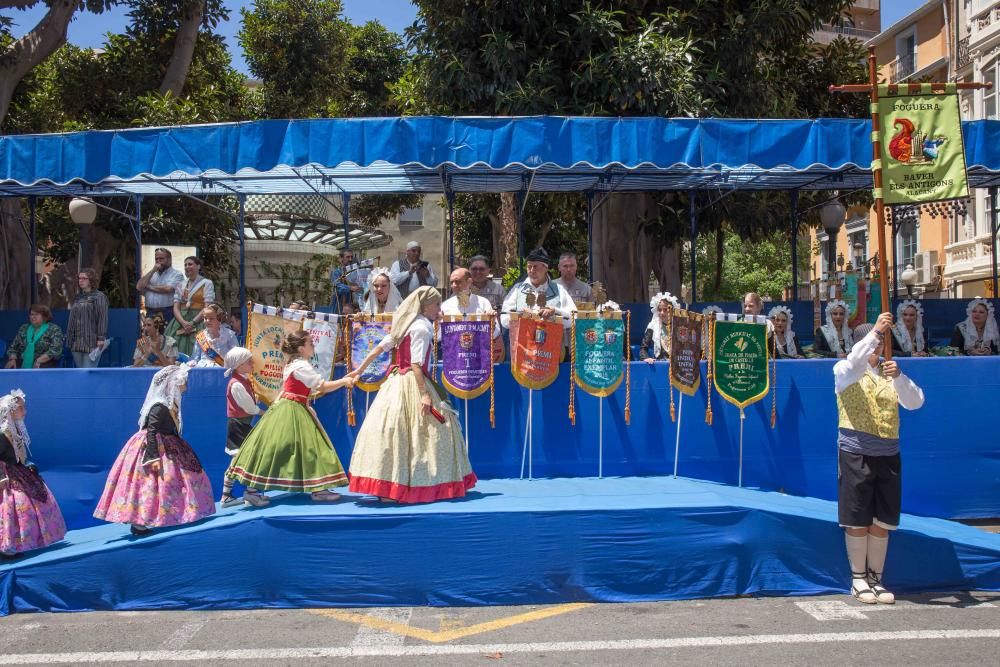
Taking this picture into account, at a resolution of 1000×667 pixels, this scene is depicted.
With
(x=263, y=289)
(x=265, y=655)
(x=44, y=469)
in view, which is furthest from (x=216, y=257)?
(x=265, y=655)

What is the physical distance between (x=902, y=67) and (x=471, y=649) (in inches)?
1592

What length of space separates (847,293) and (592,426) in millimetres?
5720

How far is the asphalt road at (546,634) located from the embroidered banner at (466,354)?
2.18m

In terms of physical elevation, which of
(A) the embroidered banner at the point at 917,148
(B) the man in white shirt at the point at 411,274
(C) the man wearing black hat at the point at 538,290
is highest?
(A) the embroidered banner at the point at 917,148

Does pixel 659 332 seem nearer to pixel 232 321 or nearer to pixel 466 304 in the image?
pixel 466 304

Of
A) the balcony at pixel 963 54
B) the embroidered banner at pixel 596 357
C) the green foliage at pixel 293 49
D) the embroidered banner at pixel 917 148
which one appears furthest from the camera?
the balcony at pixel 963 54

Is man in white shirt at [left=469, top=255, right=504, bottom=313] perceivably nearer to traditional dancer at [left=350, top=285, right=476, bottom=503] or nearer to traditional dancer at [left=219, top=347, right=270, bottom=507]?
traditional dancer at [left=350, top=285, right=476, bottom=503]

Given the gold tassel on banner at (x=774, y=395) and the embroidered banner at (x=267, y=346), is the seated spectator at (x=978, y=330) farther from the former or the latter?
the embroidered banner at (x=267, y=346)

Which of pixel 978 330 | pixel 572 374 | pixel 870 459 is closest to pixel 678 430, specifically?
pixel 572 374

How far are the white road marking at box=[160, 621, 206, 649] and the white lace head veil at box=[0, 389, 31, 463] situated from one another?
6.22ft

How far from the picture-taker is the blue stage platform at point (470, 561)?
21.5 feet

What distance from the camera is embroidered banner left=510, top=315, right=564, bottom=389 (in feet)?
26.8

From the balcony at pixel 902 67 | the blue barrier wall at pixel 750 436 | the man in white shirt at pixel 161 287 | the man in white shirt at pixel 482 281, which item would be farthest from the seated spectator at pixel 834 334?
the balcony at pixel 902 67

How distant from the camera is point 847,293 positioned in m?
12.4
